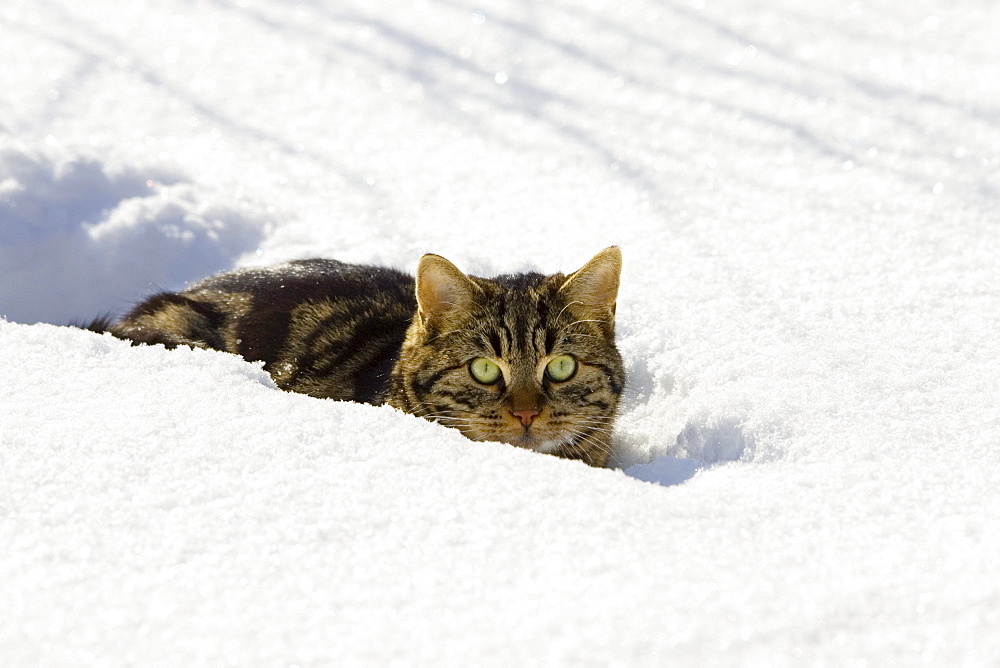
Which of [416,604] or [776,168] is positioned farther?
[776,168]

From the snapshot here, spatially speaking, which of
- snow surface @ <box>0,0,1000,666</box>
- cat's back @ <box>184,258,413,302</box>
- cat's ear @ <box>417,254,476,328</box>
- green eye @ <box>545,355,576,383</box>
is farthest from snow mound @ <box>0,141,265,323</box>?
green eye @ <box>545,355,576,383</box>

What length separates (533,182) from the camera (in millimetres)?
3877

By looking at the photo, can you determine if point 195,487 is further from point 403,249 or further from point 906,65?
point 906,65

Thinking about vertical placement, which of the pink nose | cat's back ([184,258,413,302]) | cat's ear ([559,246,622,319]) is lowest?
the pink nose

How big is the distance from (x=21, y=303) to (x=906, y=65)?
12.6ft

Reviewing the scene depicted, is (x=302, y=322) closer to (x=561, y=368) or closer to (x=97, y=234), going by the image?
(x=561, y=368)

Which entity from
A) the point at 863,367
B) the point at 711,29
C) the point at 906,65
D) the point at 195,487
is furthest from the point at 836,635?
the point at 711,29

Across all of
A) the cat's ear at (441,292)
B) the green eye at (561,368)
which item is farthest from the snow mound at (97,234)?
the green eye at (561,368)

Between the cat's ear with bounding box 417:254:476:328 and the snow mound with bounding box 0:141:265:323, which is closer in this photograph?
the cat's ear with bounding box 417:254:476:328

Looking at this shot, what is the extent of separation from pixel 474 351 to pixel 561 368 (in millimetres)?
250

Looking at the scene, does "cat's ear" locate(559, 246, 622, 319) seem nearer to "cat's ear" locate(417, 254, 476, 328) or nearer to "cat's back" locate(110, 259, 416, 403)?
"cat's ear" locate(417, 254, 476, 328)

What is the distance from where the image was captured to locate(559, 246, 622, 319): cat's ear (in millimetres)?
2654

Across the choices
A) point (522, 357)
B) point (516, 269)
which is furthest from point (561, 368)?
point (516, 269)

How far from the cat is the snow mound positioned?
2.42ft
